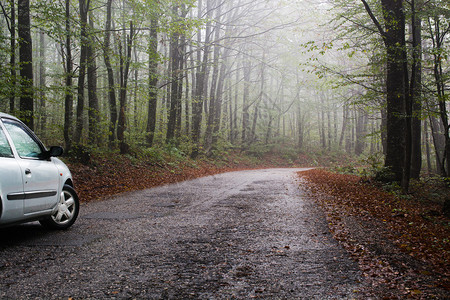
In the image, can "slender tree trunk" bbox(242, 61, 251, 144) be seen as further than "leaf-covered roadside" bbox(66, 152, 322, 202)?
Yes

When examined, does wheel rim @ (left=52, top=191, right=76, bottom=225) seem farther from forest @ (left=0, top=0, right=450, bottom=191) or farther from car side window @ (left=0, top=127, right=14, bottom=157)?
forest @ (left=0, top=0, right=450, bottom=191)

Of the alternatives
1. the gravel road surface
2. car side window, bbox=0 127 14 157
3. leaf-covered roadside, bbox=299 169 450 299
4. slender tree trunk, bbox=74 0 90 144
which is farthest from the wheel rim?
slender tree trunk, bbox=74 0 90 144

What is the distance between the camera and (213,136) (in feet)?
89.3

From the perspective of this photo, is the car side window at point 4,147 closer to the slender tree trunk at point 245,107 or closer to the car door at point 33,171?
the car door at point 33,171

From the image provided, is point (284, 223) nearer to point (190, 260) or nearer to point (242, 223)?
point (242, 223)

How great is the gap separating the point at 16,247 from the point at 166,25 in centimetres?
1145

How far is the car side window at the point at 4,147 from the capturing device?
405 centimetres

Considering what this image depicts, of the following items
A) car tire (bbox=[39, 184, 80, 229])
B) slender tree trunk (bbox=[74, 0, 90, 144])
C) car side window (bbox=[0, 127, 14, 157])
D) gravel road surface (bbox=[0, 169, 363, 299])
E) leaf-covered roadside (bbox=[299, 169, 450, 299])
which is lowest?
leaf-covered roadside (bbox=[299, 169, 450, 299])

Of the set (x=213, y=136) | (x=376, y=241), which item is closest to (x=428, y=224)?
(x=376, y=241)

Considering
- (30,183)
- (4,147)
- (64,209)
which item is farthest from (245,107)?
(4,147)

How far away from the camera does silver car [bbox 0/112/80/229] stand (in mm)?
3928

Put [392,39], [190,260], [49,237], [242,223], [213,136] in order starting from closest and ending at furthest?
1. [190,260]
2. [49,237]
3. [242,223]
4. [392,39]
5. [213,136]

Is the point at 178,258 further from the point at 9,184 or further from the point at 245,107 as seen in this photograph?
the point at 245,107

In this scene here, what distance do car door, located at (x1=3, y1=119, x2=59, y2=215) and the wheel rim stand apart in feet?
0.78
